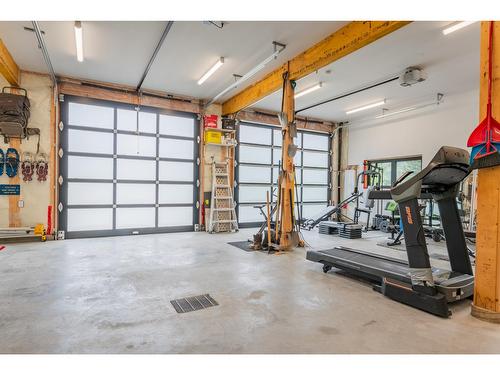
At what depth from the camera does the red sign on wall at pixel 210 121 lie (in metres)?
7.64

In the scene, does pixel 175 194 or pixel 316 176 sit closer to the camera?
pixel 175 194

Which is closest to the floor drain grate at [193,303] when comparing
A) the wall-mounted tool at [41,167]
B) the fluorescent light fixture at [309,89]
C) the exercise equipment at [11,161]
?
the wall-mounted tool at [41,167]

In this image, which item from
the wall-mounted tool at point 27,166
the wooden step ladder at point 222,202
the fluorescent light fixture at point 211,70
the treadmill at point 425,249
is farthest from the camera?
the wooden step ladder at point 222,202

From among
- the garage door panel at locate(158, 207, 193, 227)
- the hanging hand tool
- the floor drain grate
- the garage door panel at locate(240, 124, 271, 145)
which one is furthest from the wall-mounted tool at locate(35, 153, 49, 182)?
the hanging hand tool

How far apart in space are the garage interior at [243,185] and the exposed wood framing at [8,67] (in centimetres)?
5

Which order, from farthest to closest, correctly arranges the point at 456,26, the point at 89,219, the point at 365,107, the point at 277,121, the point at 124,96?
the point at 277,121
the point at 365,107
the point at 124,96
the point at 89,219
the point at 456,26

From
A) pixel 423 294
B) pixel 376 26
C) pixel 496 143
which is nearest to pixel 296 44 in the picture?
pixel 376 26

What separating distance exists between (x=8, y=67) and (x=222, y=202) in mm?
5215

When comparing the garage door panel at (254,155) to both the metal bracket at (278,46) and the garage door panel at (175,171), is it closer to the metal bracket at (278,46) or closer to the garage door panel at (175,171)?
the garage door panel at (175,171)

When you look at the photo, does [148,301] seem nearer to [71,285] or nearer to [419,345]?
[71,285]

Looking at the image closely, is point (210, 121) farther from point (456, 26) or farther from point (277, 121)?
point (456, 26)

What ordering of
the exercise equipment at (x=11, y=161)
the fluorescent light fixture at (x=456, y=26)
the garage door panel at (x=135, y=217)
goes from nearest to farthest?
the fluorescent light fixture at (x=456, y=26) → the exercise equipment at (x=11, y=161) → the garage door panel at (x=135, y=217)

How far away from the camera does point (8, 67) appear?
503 cm

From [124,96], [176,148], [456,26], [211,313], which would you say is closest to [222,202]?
[176,148]
